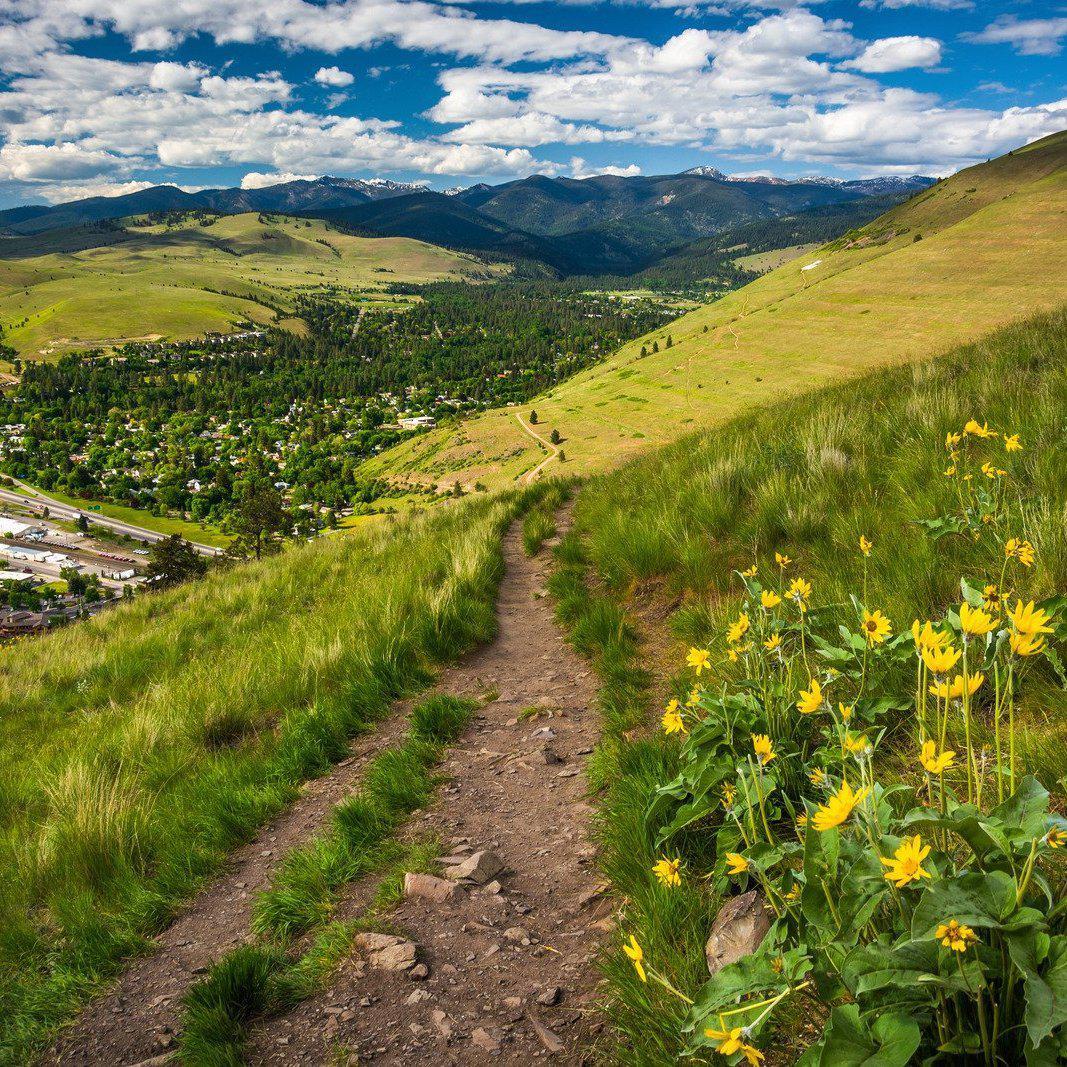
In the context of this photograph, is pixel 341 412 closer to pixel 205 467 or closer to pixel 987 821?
pixel 205 467

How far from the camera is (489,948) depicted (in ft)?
8.50

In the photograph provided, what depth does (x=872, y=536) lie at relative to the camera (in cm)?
449

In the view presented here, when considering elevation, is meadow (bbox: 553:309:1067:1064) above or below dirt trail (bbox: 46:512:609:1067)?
above

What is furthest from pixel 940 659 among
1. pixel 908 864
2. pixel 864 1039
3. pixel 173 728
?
pixel 173 728

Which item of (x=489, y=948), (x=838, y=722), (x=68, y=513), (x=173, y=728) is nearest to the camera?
Answer: (x=838, y=722)

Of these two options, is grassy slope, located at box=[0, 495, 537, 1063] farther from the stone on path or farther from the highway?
the highway

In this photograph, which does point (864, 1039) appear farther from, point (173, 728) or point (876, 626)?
point (173, 728)

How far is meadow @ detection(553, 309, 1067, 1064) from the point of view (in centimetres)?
134

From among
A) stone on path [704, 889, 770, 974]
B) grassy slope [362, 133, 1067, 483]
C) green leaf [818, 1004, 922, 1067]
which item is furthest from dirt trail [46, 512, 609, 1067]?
grassy slope [362, 133, 1067, 483]

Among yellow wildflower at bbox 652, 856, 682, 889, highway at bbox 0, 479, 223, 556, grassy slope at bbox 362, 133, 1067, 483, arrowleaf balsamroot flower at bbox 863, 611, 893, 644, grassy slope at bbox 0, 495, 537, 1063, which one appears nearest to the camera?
yellow wildflower at bbox 652, 856, 682, 889

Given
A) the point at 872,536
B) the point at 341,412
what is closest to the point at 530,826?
the point at 872,536

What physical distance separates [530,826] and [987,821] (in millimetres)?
2530

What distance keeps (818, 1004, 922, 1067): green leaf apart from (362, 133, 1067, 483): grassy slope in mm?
62815

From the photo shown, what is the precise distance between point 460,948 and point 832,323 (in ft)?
348
